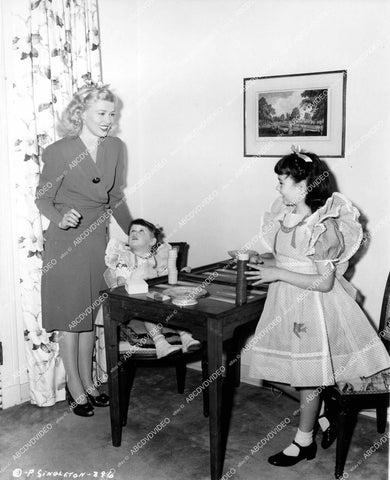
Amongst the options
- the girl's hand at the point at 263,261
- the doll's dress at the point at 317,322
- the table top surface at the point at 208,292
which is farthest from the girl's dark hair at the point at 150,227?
the doll's dress at the point at 317,322

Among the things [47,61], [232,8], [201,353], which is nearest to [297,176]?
[201,353]

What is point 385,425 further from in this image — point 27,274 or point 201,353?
point 27,274

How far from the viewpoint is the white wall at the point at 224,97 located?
301 cm

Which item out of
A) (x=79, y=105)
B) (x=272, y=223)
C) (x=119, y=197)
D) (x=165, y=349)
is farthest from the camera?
(x=119, y=197)

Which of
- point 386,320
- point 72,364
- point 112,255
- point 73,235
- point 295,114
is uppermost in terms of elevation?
point 295,114

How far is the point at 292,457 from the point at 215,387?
64 centimetres

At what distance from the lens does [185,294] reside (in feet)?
8.81

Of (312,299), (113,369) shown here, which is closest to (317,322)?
(312,299)

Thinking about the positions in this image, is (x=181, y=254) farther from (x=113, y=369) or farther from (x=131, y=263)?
(x=113, y=369)

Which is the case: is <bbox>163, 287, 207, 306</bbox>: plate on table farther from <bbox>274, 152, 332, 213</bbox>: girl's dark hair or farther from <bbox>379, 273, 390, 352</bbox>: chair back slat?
<bbox>379, 273, 390, 352</bbox>: chair back slat

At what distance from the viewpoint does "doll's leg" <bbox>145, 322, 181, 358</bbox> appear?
294cm

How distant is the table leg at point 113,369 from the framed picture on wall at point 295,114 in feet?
4.49

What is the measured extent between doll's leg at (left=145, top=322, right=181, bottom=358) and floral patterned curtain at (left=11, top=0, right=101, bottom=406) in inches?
28.0

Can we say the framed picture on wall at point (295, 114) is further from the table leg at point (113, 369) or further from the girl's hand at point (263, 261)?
the table leg at point (113, 369)
